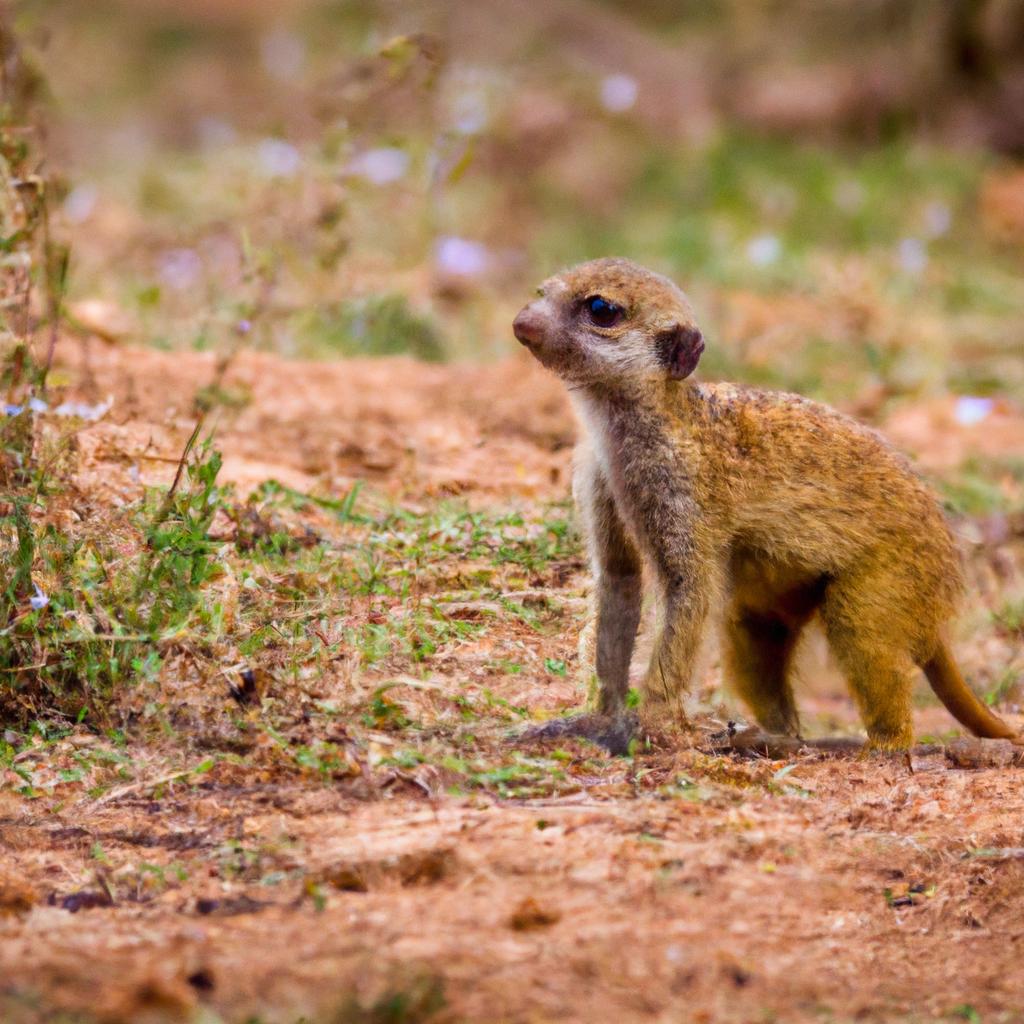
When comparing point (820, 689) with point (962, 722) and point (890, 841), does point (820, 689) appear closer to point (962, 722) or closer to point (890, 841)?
point (962, 722)

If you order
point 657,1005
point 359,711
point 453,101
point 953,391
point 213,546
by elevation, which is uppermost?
point 453,101

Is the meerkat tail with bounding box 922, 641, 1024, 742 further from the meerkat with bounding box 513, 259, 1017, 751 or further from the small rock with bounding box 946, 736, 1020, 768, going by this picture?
the small rock with bounding box 946, 736, 1020, 768

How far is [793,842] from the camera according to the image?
3.37m

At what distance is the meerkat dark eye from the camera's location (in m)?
4.28

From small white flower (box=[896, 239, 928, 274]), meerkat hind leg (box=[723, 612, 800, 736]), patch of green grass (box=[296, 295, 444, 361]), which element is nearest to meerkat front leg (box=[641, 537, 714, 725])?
meerkat hind leg (box=[723, 612, 800, 736])

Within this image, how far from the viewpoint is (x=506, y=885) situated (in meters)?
3.07

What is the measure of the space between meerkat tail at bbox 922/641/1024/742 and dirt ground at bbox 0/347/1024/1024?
34 cm

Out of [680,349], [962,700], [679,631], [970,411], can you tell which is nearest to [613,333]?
[680,349]

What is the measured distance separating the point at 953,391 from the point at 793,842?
5311 mm

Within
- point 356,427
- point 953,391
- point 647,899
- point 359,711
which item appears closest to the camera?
point 647,899

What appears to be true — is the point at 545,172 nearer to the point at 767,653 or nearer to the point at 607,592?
the point at 767,653

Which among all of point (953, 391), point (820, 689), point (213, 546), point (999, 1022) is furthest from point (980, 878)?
point (953, 391)

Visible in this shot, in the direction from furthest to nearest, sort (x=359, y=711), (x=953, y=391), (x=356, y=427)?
1. (x=953, y=391)
2. (x=356, y=427)
3. (x=359, y=711)

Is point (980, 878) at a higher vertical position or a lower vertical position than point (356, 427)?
lower
